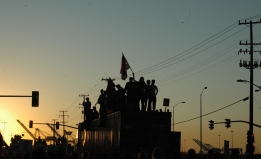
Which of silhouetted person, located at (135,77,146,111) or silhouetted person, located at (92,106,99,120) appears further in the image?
silhouetted person, located at (92,106,99,120)

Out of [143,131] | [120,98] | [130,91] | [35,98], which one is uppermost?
[35,98]

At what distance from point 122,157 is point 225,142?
29419mm

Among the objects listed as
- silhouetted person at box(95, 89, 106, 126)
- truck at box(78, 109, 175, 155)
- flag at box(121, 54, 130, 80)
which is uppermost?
flag at box(121, 54, 130, 80)

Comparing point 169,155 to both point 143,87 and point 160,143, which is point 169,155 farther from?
point 143,87

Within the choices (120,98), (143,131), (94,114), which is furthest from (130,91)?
(94,114)

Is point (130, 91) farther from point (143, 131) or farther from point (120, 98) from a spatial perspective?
point (143, 131)

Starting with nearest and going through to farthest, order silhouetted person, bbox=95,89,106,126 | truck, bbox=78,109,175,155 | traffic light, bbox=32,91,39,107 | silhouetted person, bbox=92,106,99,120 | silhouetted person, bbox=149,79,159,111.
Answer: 1. truck, bbox=78,109,175,155
2. silhouetted person, bbox=149,79,159,111
3. silhouetted person, bbox=95,89,106,126
4. silhouetted person, bbox=92,106,99,120
5. traffic light, bbox=32,91,39,107

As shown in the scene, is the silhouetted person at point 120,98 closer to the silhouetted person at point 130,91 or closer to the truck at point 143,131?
the silhouetted person at point 130,91

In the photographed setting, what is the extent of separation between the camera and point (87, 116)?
3559 centimetres

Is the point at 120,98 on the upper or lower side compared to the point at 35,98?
lower

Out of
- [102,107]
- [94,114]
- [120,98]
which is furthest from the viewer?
[94,114]

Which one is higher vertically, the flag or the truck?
the flag

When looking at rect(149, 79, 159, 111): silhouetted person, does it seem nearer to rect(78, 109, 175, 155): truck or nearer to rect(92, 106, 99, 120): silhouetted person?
rect(78, 109, 175, 155): truck

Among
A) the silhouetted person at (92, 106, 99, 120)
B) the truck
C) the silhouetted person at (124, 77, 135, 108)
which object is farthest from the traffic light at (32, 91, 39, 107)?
the truck
